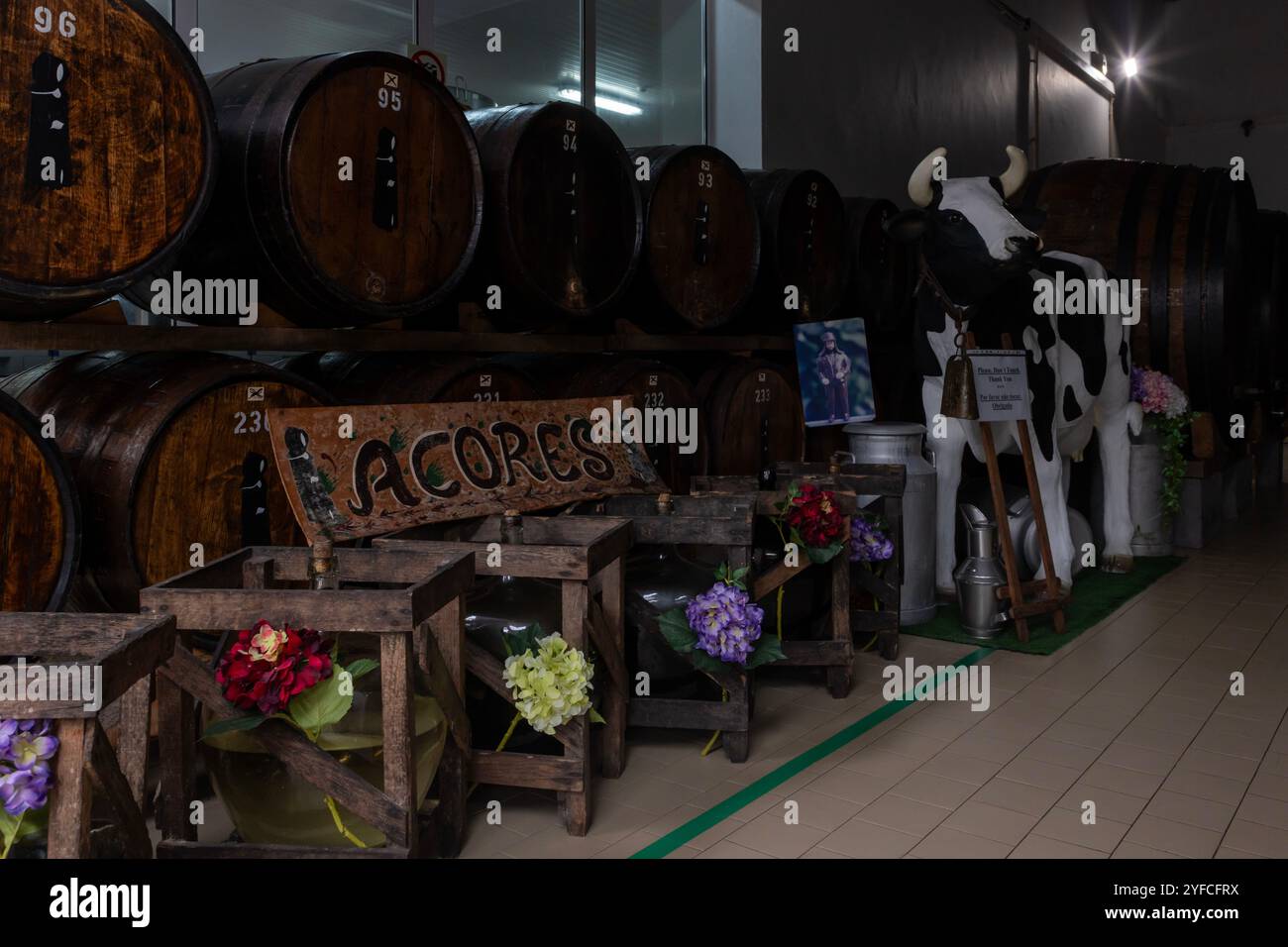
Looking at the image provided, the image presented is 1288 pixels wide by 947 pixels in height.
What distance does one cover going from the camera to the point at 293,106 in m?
2.68

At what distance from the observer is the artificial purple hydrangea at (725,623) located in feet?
9.55

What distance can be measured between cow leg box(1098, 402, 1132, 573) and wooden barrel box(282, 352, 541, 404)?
151 inches

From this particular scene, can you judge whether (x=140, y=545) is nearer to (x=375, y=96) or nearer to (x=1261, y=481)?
(x=375, y=96)

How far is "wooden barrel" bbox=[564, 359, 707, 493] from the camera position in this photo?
3910 mm

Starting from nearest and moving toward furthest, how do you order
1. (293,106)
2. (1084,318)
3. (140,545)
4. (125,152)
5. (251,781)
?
(251,781), (125,152), (140,545), (293,106), (1084,318)

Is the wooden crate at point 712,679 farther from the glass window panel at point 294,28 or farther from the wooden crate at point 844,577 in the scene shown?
the glass window panel at point 294,28

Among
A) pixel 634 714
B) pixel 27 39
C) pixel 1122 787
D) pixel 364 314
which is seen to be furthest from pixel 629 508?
pixel 27 39

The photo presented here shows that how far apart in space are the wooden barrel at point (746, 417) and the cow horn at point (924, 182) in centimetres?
95

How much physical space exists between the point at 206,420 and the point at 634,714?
4.55 feet

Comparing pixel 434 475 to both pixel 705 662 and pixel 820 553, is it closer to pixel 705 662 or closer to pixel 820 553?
pixel 705 662

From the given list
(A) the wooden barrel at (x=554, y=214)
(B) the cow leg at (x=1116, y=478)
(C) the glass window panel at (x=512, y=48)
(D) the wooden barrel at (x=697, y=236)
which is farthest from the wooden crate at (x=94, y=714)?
(B) the cow leg at (x=1116, y=478)

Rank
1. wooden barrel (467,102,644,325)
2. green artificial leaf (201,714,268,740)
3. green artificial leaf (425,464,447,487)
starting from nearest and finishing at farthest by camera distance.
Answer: green artificial leaf (201,714,268,740), green artificial leaf (425,464,447,487), wooden barrel (467,102,644,325)

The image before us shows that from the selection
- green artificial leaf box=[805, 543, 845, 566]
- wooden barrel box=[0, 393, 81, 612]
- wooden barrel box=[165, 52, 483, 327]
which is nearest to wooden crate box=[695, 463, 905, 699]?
green artificial leaf box=[805, 543, 845, 566]

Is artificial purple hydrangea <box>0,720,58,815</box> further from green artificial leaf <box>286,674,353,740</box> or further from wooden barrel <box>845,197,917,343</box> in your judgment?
wooden barrel <box>845,197,917,343</box>
